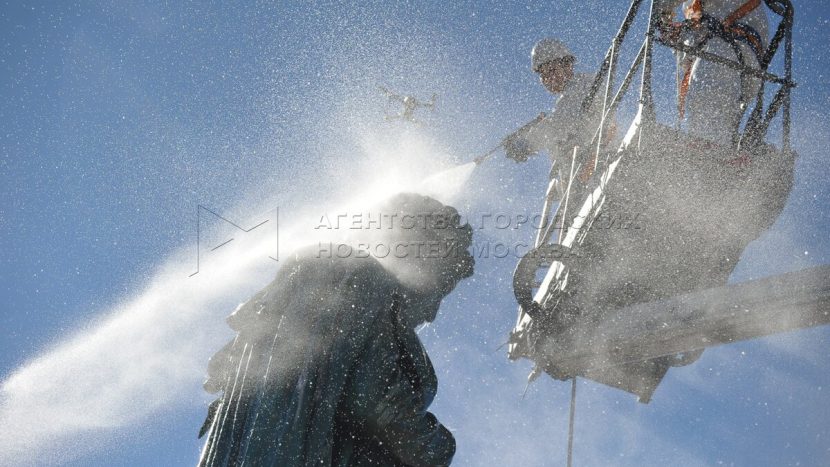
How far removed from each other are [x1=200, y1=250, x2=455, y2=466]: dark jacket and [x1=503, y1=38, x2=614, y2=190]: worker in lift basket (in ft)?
13.6

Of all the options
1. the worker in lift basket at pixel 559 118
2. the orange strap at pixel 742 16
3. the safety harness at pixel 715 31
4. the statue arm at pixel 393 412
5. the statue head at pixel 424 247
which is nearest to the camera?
the statue arm at pixel 393 412

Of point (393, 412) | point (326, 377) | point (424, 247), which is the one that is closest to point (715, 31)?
point (424, 247)

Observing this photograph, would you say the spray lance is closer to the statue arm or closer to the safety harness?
the safety harness

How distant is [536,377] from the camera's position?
623cm

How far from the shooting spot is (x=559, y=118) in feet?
24.6

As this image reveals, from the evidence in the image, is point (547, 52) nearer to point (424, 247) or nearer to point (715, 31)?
point (715, 31)

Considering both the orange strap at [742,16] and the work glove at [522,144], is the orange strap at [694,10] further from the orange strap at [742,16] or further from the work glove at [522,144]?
the work glove at [522,144]

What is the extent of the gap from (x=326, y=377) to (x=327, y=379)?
0.01 meters

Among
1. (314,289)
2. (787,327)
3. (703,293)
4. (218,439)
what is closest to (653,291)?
(703,293)

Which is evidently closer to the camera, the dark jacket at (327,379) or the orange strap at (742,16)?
the dark jacket at (327,379)

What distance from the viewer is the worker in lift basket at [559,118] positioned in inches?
264

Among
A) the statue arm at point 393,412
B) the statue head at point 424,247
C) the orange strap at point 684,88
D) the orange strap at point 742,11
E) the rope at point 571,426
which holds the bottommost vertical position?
the rope at point 571,426

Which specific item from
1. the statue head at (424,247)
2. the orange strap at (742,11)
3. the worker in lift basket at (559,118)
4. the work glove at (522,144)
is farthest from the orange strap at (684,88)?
the statue head at (424,247)

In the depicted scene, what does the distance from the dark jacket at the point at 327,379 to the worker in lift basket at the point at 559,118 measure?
4.13 m
